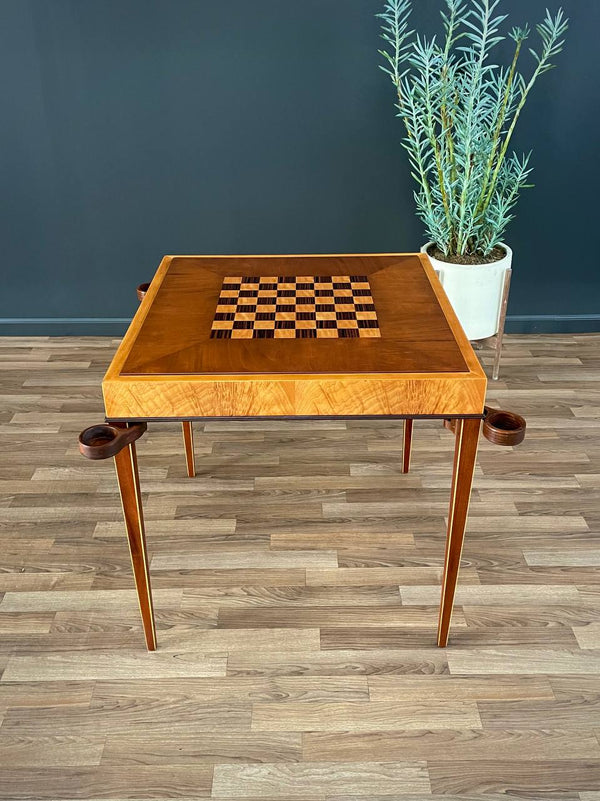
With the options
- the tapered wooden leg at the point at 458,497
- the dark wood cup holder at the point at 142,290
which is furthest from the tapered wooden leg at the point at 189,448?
the tapered wooden leg at the point at 458,497

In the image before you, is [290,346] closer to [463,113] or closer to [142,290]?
[142,290]

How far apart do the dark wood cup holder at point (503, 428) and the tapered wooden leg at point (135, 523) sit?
72cm

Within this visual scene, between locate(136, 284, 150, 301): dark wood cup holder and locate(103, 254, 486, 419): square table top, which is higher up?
locate(103, 254, 486, 419): square table top

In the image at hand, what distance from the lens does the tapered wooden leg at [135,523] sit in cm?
152

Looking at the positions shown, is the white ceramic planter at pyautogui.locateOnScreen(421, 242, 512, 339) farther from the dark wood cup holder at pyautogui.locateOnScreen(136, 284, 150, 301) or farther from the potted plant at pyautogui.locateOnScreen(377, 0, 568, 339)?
the dark wood cup holder at pyautogui.locateOnScreen(136, 284, 150, 301)

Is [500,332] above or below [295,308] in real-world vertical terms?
below

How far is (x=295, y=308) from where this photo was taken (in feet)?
5.77

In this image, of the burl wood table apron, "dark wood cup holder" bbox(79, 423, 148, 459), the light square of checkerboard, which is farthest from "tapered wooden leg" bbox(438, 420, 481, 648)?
"dark wood cup holder" bbox(79, 423, 148, 459)

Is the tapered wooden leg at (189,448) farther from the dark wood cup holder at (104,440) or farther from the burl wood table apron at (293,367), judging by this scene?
the dark wood cup holder at (104,440)

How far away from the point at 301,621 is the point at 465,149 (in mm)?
1747

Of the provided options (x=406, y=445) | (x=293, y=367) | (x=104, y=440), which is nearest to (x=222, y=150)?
(x=406, y=445)

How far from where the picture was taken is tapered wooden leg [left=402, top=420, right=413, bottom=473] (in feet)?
7.66

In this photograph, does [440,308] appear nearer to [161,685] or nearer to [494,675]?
[494,675]

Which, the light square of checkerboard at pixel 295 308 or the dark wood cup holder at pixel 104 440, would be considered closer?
the dark wood cup holder at pixel 104 440
